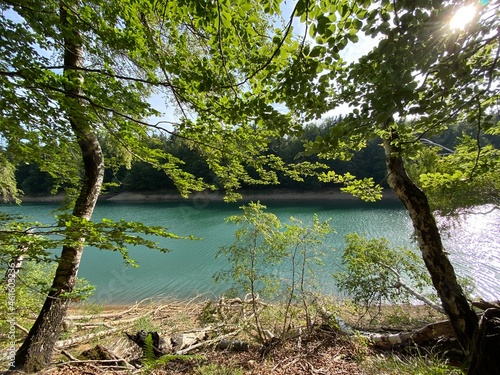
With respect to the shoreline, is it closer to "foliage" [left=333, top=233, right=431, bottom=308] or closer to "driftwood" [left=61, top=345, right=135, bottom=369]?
"foliage" [left=333, top=233, right=431, bottom=308]

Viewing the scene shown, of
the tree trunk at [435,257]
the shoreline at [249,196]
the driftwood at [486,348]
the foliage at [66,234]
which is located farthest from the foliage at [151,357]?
the shoreline at [249,196]

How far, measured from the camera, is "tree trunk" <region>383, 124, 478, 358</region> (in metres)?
2.43

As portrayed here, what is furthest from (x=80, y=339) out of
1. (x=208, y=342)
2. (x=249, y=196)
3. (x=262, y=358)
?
(x=249, y=196)

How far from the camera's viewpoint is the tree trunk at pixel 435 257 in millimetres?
2430

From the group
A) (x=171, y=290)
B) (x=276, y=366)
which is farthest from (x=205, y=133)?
(x=171, y=290)

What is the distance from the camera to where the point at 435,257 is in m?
2.66

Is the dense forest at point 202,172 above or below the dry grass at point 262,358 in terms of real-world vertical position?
above

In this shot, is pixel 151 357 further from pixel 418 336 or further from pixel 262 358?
pixel 418 336

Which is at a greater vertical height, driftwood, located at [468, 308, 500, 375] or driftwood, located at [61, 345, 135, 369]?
driftwood, located at [468, 308, 500, 375]

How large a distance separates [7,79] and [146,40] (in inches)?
44.0

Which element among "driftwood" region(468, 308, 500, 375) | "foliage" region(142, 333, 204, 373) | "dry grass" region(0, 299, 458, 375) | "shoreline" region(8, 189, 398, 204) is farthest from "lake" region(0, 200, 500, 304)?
"shoreline" region(8, 189, 398, 204)

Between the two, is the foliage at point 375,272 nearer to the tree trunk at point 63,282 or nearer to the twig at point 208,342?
the twig at point 208,342

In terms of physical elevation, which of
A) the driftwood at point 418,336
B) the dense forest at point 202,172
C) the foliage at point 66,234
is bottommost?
the driftwood at point 418,336

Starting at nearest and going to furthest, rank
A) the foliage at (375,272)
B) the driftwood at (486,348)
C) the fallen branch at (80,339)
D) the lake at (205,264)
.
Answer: the driftwood at (486,348) → the fallen branch at (80,339) → the foliage at (375,272) → the lake at (205,264)
